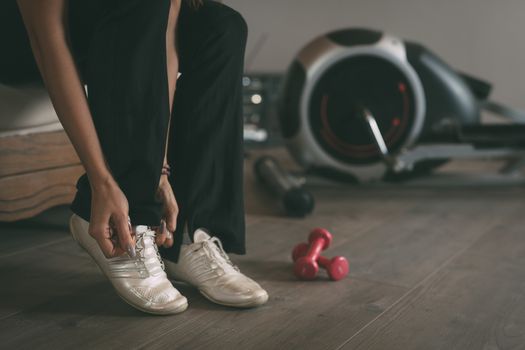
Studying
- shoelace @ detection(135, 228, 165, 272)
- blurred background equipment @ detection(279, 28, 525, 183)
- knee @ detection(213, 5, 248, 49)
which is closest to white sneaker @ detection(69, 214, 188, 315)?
shoelace @ detection(135, 228, 165, 272)

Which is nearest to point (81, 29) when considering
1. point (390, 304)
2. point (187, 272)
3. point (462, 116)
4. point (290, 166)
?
point (187, 272)

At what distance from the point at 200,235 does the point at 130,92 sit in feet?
0.95

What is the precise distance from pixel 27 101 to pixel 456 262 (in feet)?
3.13

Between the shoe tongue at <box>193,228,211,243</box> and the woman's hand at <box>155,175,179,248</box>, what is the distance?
69 mm

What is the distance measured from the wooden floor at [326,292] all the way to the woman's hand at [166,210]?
0.13 metres

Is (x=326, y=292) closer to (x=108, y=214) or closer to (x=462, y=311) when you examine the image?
(x=462, y=311)

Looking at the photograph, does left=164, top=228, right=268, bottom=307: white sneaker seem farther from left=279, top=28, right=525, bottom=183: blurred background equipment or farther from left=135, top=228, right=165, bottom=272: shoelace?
left=279, top=28, right=525, bottom=183: blurred background equipment

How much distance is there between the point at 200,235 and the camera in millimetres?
1024

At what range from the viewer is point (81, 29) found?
3.08 ft

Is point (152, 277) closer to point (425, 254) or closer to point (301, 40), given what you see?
point (425, 254)

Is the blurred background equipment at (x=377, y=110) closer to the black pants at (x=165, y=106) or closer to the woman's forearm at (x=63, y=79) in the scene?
the black pants at (x=165, y=106)

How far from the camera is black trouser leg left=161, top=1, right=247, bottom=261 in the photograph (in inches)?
39.4

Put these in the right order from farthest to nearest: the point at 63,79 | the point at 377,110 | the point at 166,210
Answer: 1. the point at 377,110
2. the point at 166,210
3. the point at 63,79

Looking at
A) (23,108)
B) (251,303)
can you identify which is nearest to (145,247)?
(251,303)
